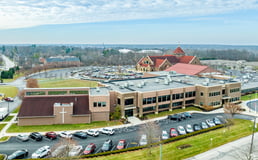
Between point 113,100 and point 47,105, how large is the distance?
48.4 feet

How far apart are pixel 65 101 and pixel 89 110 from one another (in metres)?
6.18

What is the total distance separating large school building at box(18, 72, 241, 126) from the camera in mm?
51969

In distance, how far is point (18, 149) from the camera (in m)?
39.5

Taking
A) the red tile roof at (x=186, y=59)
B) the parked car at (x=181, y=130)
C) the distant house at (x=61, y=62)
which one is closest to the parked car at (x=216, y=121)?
the parked car at (x=181, y=130)

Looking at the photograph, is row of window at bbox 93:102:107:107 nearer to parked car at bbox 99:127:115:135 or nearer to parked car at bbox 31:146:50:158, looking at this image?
parked car at bbox 99:127:115:135

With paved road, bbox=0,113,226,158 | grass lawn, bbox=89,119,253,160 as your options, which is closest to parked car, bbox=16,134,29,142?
paved road, bbox=0,113,226,158

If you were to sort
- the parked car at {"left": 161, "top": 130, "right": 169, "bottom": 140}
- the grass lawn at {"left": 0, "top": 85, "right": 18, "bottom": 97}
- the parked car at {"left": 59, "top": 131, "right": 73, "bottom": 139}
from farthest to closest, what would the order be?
the grass lawn at {"left": 0, "top": 85, "right": 18, "bottom": 97} < the parked car at {"left": 59, "top": 131, "right": 73, "bottom": 139} < the parked car at {"left": 161, "top": 130, "right": 169, "bottom": 140}

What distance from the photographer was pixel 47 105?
53969mm

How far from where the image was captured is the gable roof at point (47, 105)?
52219 mm

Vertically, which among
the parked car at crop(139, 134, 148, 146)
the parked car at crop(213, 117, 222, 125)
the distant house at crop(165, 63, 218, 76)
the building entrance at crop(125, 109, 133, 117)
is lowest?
the parked car at crop(139, 134, 148, 146)

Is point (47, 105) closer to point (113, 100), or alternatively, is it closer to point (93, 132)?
point (93, 132)

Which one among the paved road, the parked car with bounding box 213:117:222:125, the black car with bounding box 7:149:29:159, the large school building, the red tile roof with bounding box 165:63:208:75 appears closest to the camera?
the black car with bounding box 7:149:29:159

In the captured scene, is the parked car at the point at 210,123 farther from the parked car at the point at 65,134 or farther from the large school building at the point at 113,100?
the parked car at the point at 65,134

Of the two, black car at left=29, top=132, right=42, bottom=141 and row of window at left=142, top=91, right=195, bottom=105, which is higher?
row of window at left=142, top=91, right=195, bottom=105
